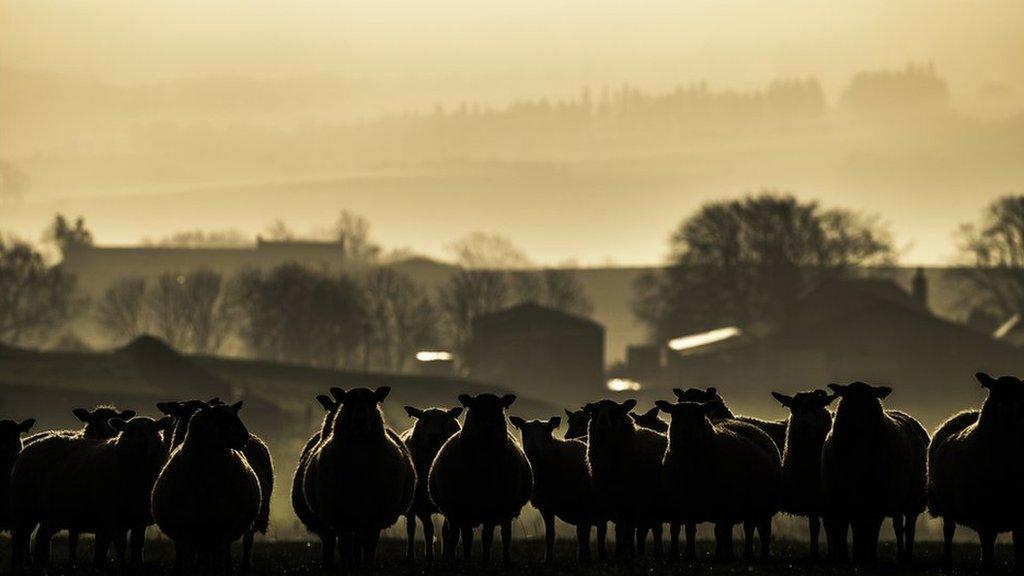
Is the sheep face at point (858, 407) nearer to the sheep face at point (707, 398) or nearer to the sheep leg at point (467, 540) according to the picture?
the sheep face at point (707, 398)

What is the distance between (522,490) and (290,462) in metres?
52.9

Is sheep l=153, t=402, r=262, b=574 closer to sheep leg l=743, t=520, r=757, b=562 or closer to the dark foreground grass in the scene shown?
the dark foreground grass

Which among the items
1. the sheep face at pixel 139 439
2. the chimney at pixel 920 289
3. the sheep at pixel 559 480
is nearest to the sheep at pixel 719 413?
the sheep at pixel 559 480

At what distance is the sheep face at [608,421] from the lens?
1171 inches

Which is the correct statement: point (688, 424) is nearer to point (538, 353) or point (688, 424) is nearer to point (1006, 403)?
point (1006, 403)

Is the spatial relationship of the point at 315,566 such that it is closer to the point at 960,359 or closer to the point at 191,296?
the point at 960,359

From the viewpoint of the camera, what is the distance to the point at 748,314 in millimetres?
145875

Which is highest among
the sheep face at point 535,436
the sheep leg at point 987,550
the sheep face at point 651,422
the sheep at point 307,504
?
the sheep face at point 651,422

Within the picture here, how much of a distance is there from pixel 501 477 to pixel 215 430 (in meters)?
5.26

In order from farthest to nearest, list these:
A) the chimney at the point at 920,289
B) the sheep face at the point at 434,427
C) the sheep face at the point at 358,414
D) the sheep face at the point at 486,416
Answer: the chimney at the point at 920,289 → the sheep face at the point at 434,427 → the sheep face at the point at 486,416 → the sheep face at the point at 358,414

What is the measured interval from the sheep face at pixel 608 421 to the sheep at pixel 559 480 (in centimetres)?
133

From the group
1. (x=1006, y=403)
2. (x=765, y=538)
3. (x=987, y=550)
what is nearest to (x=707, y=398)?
(x=765, y=538)

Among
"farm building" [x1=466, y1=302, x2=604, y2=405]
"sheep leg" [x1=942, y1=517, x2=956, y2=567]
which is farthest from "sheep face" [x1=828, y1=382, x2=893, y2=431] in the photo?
"farm building" [x1=466, y1=302, x2=604, y2=405]

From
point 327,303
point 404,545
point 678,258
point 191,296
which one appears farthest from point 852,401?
point 191,296
